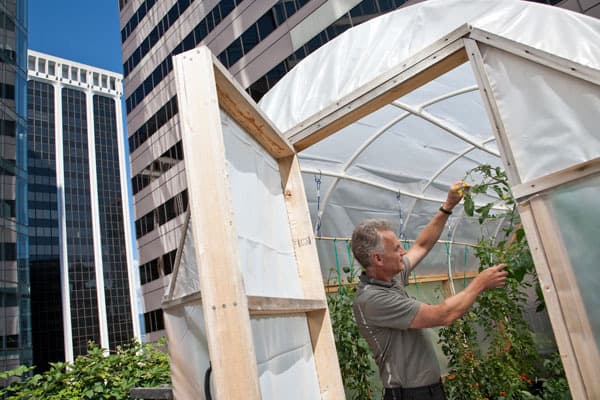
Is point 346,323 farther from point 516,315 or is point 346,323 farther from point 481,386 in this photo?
point 516,315

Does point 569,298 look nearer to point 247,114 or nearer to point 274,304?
point 274,304

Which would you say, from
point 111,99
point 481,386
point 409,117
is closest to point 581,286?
point 409,117

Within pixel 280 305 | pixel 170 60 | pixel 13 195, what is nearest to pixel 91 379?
pixel 280 305

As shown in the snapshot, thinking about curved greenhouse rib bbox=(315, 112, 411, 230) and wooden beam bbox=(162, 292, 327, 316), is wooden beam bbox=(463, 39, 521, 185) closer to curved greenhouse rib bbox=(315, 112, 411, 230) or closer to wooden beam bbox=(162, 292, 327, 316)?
wooden beam bbox=(162, 292, 327, 316)

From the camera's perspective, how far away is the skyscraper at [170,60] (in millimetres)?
17734

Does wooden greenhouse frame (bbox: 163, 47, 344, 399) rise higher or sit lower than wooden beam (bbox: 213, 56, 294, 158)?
lower

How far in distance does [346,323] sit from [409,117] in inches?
77.9

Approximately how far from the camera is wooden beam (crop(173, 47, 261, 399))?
45.5 inches

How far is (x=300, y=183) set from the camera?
234 cm

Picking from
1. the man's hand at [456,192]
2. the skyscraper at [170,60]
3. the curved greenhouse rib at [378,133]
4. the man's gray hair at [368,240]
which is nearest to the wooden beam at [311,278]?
the man's gray hair at [368,240]

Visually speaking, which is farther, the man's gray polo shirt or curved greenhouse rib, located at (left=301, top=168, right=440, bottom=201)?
curved greenhouse rib, located at (left=301, top=168, right=440, bottom=201)

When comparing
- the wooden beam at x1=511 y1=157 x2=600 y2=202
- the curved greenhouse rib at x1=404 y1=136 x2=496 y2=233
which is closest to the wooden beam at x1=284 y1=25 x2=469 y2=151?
the wooden beam at x1=511 y1=157 x2=600 y2=202

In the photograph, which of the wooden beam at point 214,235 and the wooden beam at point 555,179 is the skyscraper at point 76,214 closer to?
the wooden beam at point 214,235

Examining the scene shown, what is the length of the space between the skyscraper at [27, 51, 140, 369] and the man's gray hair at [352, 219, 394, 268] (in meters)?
72.4
